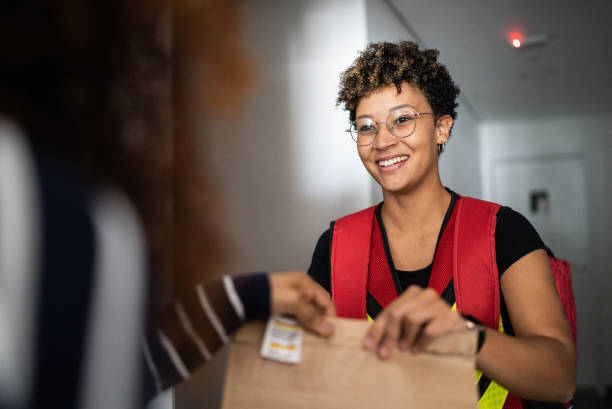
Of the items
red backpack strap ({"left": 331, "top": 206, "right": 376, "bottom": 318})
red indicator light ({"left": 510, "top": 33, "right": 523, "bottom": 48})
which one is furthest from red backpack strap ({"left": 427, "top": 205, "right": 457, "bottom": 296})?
red indicator light ({"left": 510, "top": 33, "right": 523, "bottom": 48})

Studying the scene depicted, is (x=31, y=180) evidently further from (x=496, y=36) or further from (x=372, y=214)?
(x=496, y=36)

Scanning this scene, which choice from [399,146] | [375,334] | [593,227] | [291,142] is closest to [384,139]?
[399,146]

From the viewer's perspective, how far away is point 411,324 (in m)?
0.57

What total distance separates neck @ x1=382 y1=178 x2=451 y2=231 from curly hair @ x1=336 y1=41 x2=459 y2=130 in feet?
0.58

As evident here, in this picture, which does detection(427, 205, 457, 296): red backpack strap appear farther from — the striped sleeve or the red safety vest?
the striped sleeve

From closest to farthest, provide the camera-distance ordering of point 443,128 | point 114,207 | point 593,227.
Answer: point 114,207
point 443,128
point 593,227

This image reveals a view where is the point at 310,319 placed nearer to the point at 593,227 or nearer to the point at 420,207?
the point at 420,207

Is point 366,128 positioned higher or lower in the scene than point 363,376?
higher

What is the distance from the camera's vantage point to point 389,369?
0.59m

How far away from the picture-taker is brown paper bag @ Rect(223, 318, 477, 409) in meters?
0.58

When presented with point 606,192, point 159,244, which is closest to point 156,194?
point 159,244

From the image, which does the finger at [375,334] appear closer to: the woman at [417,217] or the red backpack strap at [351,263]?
the woman at [417,217]

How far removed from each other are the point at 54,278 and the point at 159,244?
5.85ft

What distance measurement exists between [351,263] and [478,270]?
242 millimetres
